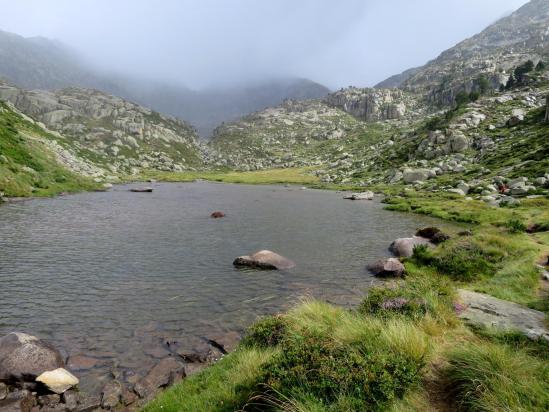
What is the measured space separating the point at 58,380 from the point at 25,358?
1660 mm

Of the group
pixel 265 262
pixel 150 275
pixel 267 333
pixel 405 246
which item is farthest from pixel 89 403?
pixel 405 246

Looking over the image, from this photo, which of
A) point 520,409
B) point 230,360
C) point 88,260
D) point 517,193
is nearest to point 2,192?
point 88,260

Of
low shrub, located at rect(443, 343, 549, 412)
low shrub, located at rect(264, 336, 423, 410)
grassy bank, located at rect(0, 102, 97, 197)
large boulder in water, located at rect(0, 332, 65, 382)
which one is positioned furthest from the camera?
grassy bank, located at rect(0, 102, 97, 197)

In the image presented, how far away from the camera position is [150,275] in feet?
80.7

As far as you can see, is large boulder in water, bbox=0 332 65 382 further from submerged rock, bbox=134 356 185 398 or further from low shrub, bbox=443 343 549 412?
low shrub, bbox=443 343 549 412

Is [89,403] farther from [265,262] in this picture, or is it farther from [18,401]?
[265,262]

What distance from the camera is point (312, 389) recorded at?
788 cm

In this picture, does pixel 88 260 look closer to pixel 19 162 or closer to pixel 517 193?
pixel 19 162

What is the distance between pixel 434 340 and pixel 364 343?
A: 8.29ft

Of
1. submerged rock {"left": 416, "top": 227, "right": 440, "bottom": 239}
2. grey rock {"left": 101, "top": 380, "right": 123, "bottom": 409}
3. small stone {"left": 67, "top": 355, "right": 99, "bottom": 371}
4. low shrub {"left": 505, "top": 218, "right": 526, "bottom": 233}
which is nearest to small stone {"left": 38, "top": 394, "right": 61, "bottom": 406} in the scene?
grey rock {"left": 101, "top": 380, "right": 123, "bottom": 409}

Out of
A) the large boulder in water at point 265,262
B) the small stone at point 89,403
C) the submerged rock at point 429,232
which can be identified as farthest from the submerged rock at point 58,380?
the submerged rock at point 429,232

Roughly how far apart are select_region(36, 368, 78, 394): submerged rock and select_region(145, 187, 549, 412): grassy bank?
3.52 meters

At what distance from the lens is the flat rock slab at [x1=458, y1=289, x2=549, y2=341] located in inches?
461

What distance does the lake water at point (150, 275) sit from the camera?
16.1 m
